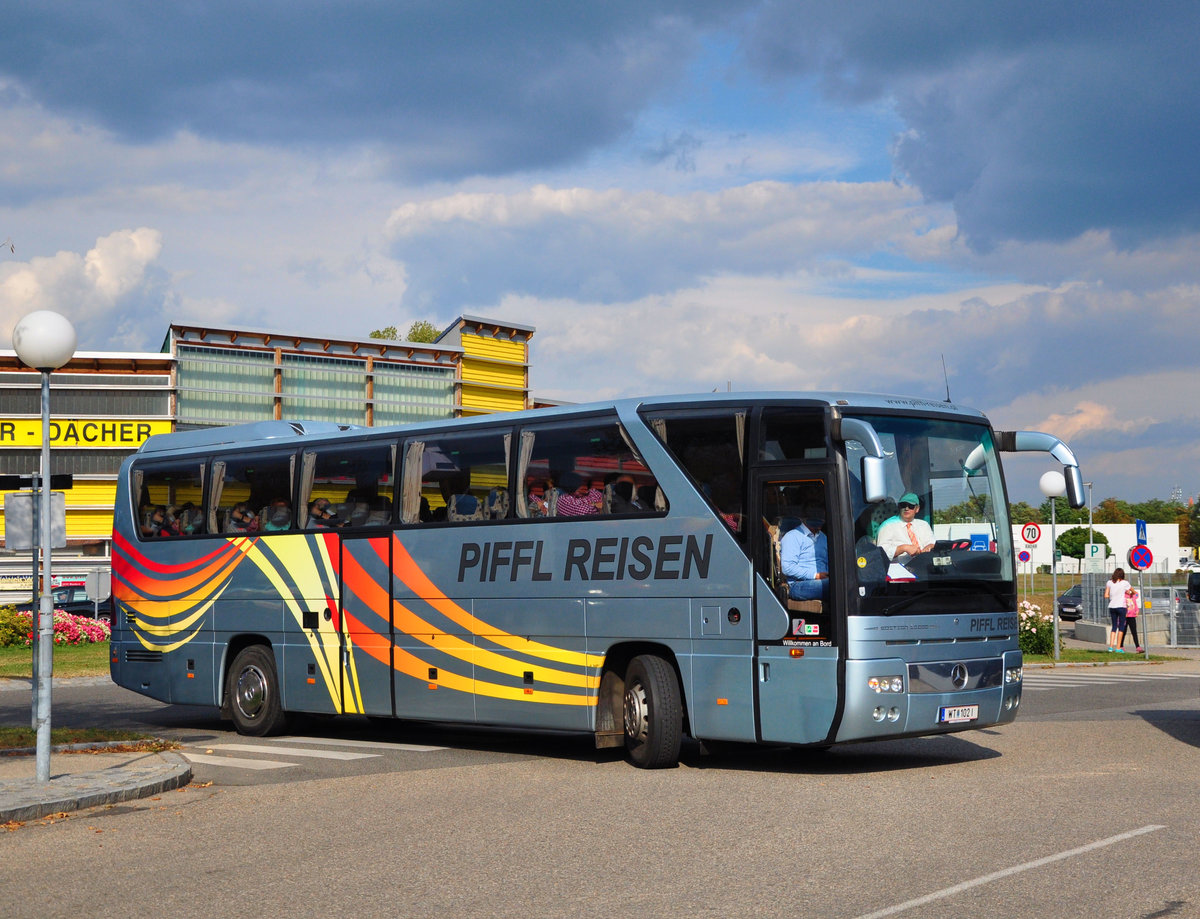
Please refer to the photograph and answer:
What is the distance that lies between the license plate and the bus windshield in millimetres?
833

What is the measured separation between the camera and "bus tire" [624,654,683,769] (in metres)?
12.3

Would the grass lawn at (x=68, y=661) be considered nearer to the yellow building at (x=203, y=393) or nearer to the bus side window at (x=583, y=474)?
the yellow building at (x=203, y=393)

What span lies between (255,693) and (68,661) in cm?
1490

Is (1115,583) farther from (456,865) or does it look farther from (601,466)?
(456,865)

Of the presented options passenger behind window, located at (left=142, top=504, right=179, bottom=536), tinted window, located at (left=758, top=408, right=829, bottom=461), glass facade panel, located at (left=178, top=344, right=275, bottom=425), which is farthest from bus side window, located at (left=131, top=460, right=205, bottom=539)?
glass facade panel, located at (left=178, top=344, right=275, bottom=425)

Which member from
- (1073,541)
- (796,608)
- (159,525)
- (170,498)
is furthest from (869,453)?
(1073,541)

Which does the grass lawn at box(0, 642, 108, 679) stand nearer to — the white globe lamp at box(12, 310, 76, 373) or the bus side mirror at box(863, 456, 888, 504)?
the white globe lamp at box(12, 310, 76, 373)

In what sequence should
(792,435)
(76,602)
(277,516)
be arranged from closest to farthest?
(792,435), (277,516), (76,602)

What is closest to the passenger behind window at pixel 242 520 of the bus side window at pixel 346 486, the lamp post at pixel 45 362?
the bus side window at pixel 346 486

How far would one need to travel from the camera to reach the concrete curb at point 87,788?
10070 millimetres

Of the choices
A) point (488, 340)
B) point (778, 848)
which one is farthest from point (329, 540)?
point (488, 340)

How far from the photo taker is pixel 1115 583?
102ft

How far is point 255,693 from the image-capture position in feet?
54.9

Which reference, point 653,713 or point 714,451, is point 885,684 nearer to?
point 653,713
